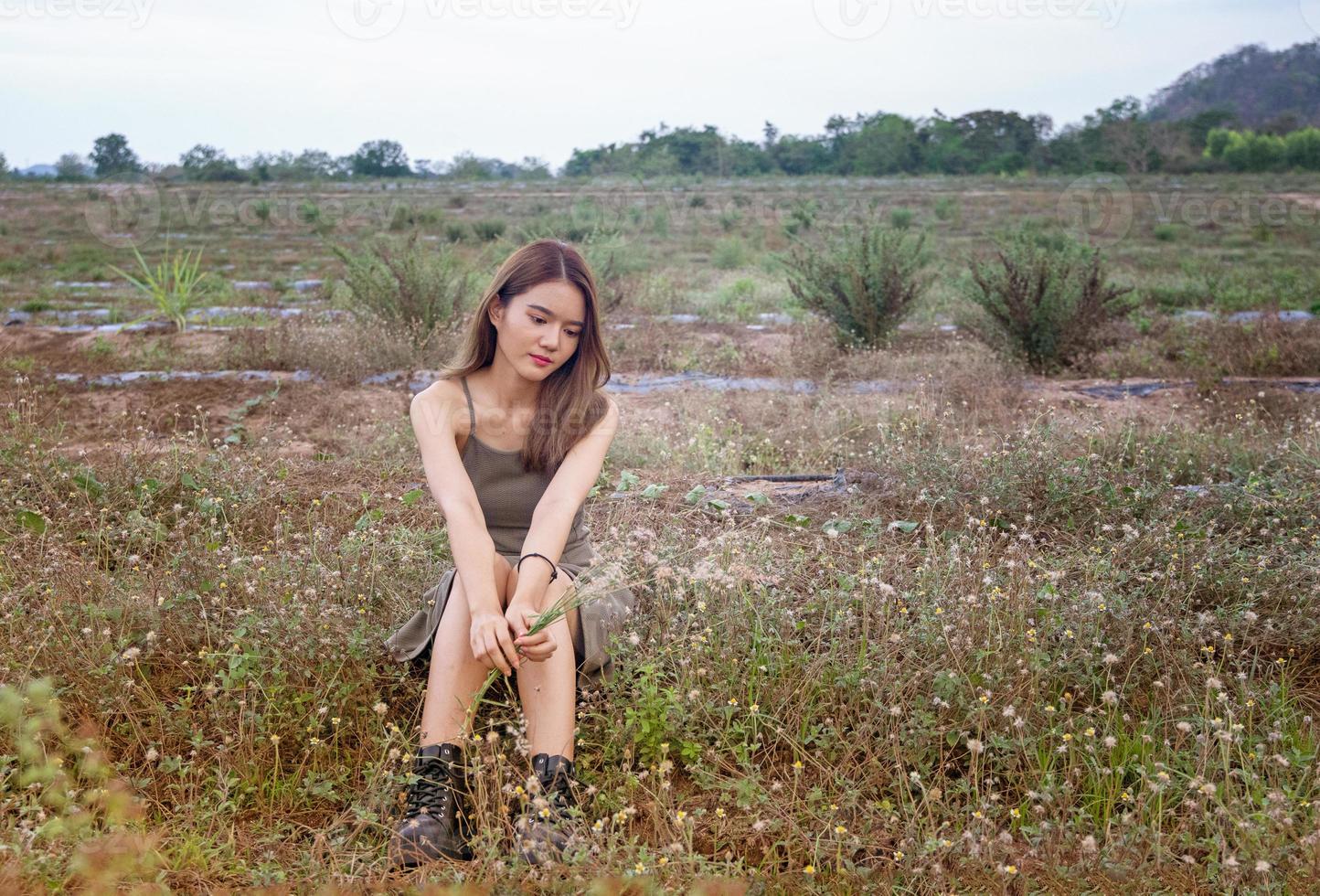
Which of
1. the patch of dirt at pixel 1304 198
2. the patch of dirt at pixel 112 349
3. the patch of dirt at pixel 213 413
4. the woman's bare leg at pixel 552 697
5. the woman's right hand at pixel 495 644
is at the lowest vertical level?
the woman's bare leg at pixel 552 697

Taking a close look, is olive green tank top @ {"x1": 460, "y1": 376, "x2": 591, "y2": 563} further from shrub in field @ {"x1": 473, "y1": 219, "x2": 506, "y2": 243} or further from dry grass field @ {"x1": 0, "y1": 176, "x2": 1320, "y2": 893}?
shrub in field @ {"x1": 473, "y1": 219, "x2": 506, "y2": 243}

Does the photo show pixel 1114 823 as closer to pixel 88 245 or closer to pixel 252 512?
pixel 252 512

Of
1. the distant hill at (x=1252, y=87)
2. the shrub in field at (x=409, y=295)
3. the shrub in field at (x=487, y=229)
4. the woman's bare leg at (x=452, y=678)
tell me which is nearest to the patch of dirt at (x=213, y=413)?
the shrub in field at (x=409, y=295)

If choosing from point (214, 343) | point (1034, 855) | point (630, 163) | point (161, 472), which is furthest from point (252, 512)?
point (630, 163)

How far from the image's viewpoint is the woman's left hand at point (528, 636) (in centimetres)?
230

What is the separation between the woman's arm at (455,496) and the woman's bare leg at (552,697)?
0.59 ft

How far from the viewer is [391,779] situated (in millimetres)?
2221

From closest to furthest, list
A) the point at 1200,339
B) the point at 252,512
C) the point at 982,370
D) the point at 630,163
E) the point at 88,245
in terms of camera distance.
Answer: the point at 252,512
the point at 982,370
the point at 1200,339
the point at 88,245
the point at 630,163

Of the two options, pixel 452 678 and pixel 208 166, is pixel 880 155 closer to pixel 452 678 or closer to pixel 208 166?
pixel 208 166

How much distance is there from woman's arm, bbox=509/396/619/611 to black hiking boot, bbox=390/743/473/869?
0.42m

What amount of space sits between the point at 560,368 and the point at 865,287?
223 inches

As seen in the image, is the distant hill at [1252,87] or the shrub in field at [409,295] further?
the distant hill at [1252,87]

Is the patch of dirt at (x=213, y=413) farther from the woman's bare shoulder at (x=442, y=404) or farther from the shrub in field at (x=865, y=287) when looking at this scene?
the shrub in field at (x=865, y=287)

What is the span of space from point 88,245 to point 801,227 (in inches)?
567
